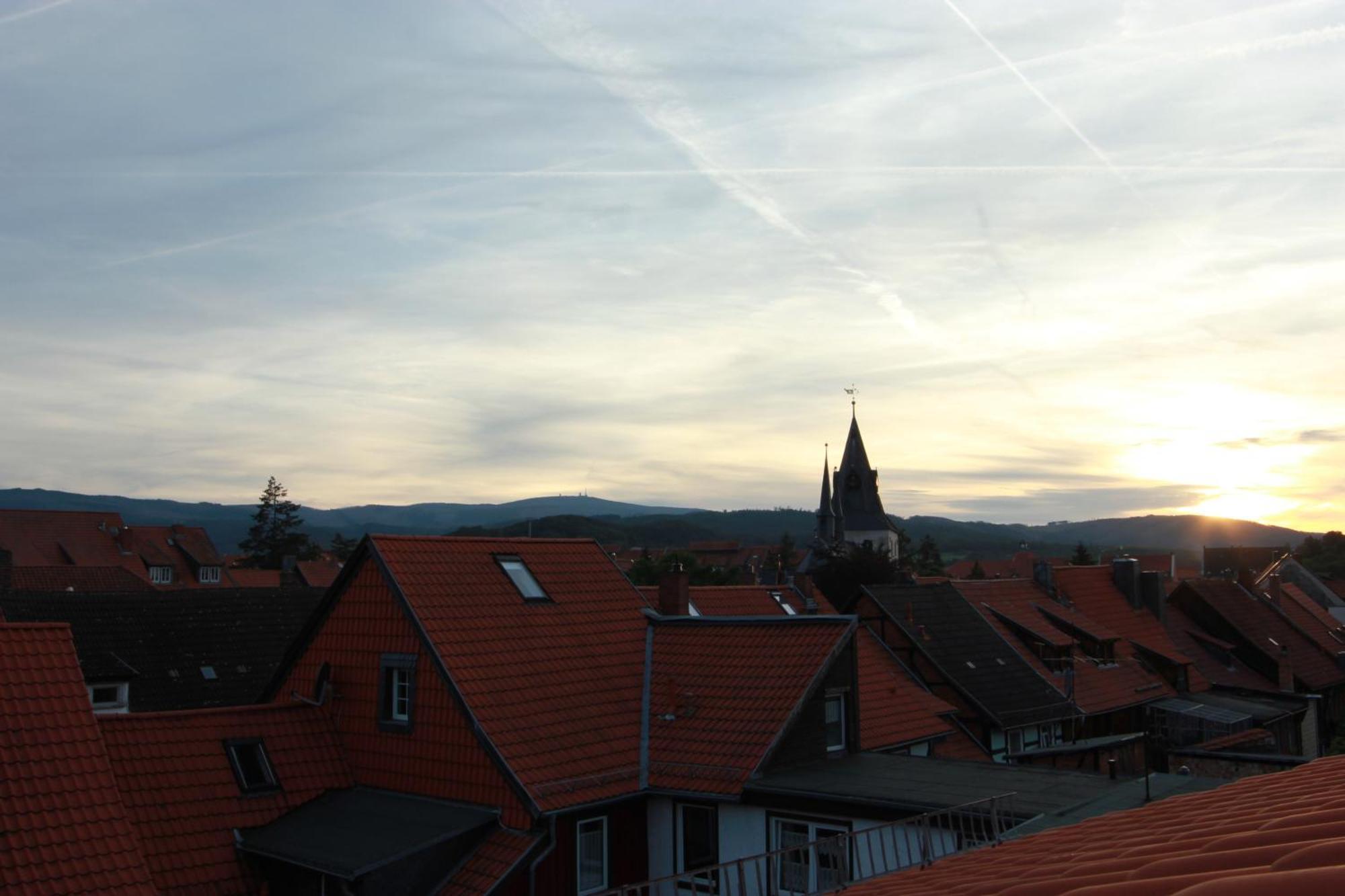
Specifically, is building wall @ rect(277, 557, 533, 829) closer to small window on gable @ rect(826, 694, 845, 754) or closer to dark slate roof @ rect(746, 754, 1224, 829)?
dark slate roof @ rect(746, 754, 1224, 829)

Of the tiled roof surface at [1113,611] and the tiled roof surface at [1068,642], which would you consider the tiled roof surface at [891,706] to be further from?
the tiled roof surface at [1113,611]

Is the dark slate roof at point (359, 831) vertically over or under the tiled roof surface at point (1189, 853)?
under

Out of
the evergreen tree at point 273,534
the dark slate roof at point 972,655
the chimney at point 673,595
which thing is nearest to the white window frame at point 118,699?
the chimney at point 673,595

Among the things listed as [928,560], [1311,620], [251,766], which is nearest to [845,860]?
[251,766]

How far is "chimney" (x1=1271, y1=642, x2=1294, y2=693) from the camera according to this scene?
4253 centimetres

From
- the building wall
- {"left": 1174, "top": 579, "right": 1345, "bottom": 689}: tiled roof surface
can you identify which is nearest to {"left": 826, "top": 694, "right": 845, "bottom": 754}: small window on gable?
the building wall

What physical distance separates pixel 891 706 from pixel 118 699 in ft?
66.1

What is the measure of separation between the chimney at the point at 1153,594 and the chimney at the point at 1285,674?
483 centimetres

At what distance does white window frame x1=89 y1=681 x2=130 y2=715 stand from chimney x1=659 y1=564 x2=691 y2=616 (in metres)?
14.8

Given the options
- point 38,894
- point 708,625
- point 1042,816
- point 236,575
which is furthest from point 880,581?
point 236,575

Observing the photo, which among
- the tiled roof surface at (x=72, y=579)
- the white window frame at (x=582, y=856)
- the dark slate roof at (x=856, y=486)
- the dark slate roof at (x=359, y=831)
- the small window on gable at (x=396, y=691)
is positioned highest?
the dark slate roof at (x=856, y=486)

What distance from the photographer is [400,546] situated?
20266 mm

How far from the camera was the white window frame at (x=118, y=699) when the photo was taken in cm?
2811

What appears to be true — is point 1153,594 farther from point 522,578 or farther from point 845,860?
point 845,860
